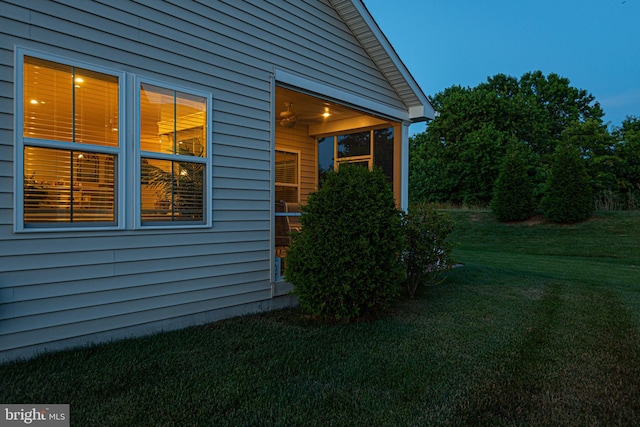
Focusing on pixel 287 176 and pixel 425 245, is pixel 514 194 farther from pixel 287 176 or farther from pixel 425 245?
pixel 425 245

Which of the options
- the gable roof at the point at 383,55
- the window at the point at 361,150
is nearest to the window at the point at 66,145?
the gable roof at the point at 383,55

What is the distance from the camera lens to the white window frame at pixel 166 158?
3.66 m

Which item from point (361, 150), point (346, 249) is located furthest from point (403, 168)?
point (346, 249)

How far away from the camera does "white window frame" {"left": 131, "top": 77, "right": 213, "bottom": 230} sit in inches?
144

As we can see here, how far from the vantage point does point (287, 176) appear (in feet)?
27.0

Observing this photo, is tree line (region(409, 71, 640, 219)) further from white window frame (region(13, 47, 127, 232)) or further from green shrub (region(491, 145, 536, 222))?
white window frame (region(13, 47, 127, 232))

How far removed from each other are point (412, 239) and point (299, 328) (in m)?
2.15

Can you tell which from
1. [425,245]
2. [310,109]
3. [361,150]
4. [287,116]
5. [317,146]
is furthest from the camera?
[317,146]

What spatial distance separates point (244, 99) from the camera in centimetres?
455

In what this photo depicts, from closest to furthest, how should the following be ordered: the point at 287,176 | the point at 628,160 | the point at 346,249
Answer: the point at 346,249 < the point at 287,176 < the point at 628,160

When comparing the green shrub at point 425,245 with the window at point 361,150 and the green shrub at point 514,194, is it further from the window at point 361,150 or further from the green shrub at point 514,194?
the green shrub at point 514,194

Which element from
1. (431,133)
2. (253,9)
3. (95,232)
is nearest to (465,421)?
(95,232)

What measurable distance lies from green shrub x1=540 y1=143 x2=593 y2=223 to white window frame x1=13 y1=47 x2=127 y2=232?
15.2 m

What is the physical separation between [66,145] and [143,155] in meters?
0.62
